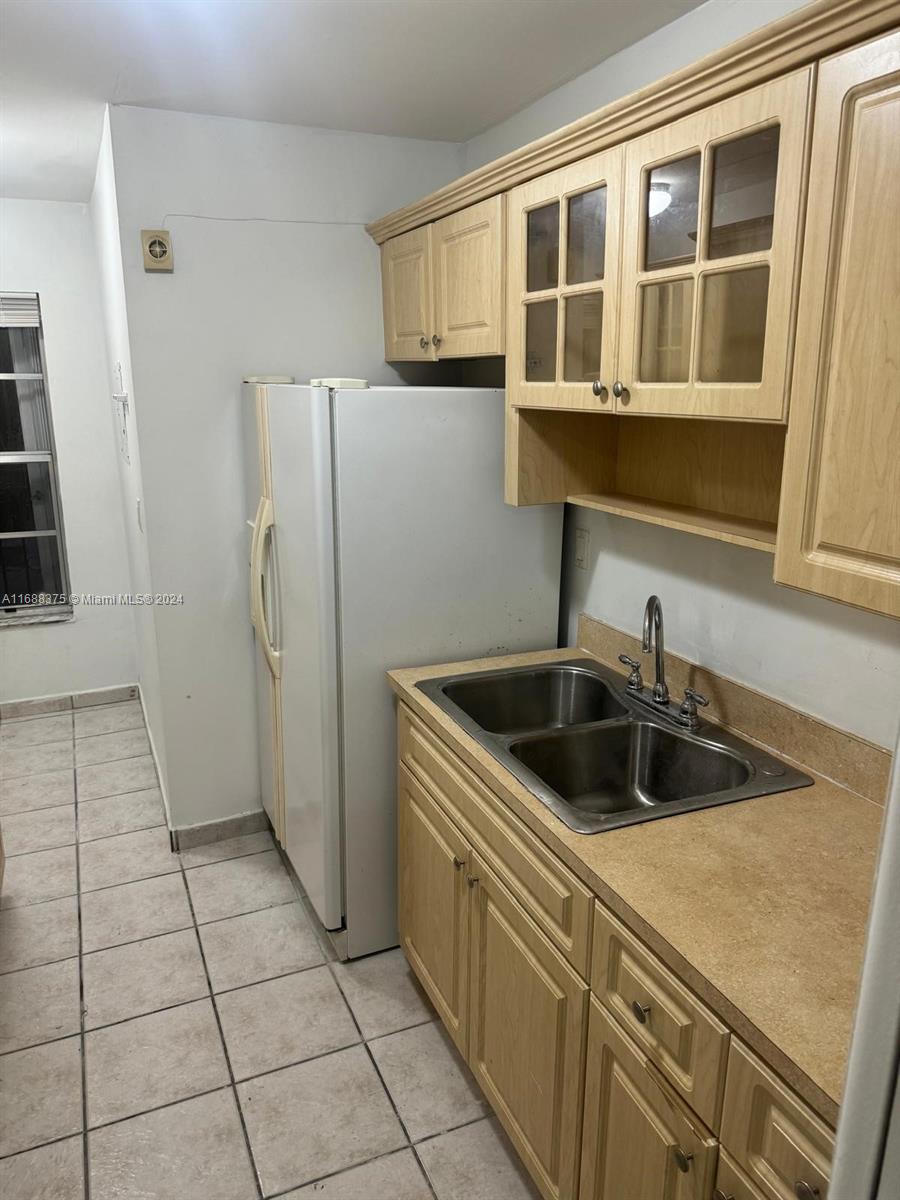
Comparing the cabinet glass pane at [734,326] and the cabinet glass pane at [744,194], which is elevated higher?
the cabinet glass pane at [744,194]

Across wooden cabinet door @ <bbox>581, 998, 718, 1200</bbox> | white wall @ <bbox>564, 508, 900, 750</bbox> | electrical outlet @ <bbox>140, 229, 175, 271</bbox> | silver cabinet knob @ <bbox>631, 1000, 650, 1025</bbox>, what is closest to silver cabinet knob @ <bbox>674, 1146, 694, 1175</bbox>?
wooden cabinet door @ <bbox>581, 998, 718, 1200</bbox>

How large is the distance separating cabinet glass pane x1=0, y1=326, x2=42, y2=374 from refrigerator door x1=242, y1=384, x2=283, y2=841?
183 centimetres

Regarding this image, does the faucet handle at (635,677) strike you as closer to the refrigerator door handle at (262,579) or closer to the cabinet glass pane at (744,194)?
the cabinet glass pane at (744,194)

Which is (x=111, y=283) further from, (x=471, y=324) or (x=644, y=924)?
(x=644, y=924)

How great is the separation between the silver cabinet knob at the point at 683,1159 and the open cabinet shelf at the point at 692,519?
0.95 m

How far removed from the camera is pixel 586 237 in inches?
71.0

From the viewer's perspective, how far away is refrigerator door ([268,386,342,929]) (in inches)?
87.2

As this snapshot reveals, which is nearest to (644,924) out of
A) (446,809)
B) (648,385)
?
(446,809)

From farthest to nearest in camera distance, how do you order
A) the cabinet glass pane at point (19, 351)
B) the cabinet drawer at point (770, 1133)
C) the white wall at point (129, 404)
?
the cabinet glass pane at point (19, 351)
the white wall at point (129, 404)
the cabinet drawer at point (770, 1133)

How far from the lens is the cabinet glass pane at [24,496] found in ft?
13.8

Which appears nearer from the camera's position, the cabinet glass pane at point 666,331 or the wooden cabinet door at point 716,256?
the wooden cabinet door at point 716,256

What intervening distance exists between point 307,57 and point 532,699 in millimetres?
1828

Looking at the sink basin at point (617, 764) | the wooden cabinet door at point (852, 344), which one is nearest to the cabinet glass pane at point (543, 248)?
the wooden cabinet door at point (852, 344)

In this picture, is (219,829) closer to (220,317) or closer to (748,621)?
(220,317)
